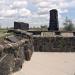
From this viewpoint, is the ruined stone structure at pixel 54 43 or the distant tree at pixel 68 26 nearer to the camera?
the ruined stone structure at pixel 54 43

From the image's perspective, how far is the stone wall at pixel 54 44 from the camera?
13.0 metres

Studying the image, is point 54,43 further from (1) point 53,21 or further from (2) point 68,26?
(2) point 68,26

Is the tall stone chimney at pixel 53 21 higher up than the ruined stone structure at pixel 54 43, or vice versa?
the tall stone chimney at pixel 53 21

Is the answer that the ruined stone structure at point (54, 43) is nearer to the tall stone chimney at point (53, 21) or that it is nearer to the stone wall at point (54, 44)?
the stone wall at point (54, 44)

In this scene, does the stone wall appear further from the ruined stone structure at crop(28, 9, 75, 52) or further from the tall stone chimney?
the tall stone chimney

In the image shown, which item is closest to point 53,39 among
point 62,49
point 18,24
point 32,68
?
point 62,49

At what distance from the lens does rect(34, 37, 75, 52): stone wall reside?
42.6ft

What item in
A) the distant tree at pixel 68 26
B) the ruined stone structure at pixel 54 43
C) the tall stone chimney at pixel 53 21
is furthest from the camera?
the distant tree at pixel 68 26

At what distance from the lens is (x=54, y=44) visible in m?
13.1

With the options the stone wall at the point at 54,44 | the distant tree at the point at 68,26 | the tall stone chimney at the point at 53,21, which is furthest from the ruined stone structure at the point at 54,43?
the distant tree at the point at 68,26

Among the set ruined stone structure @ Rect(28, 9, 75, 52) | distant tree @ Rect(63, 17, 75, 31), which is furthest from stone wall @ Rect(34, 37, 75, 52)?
distant tree @ Rect(63, 17, 75, 31)

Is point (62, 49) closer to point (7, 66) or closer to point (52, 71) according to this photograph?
point (52, 71)

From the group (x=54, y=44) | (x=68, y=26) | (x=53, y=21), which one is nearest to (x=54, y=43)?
(x=54, y=44)

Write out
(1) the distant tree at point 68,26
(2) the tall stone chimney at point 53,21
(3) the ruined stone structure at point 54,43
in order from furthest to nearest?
(1) the distant tree at point 68,26 < (2) the tall stone chimney at point 53,21 < (3) the ruined stone structure at point 54,43
